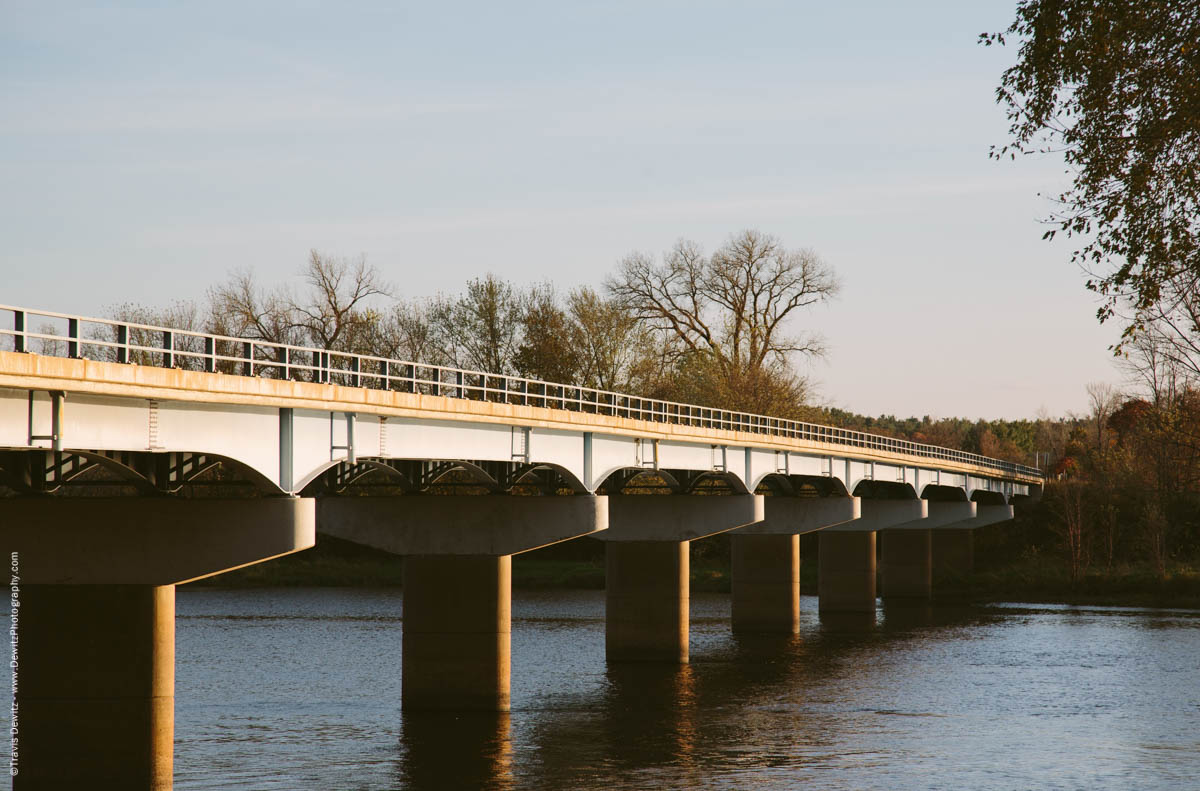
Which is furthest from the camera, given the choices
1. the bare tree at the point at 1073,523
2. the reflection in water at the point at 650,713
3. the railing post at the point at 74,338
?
the bare tree at the point at 1073,523

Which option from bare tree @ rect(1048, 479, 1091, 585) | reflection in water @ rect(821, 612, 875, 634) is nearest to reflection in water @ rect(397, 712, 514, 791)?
→ reflection in water @ rect(821, 612, 875, 634)

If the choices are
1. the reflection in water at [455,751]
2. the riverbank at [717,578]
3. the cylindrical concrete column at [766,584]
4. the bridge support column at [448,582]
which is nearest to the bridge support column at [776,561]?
the cylindrical concrete column at [766,584]

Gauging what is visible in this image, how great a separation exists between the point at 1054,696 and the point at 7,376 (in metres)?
31.1

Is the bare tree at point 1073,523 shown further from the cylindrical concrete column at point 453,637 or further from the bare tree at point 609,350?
the cylindrical concrete column at point 453,637

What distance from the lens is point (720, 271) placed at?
88.6m

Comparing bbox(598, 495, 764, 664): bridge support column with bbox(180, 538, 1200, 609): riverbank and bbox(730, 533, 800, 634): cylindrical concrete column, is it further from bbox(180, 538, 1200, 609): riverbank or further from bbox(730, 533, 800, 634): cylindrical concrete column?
bbox(180, 538, 1200, 609): riverbank

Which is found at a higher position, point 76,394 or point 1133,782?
point 76,394

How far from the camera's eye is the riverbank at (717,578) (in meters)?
80.5

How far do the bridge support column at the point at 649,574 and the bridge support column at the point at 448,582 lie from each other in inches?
493

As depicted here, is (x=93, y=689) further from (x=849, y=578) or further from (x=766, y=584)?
(x=849, y=578)

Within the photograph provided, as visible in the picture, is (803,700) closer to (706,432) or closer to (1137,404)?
(706,432)

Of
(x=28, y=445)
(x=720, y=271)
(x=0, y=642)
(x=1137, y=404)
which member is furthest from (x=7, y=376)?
(x=1137, y=404)

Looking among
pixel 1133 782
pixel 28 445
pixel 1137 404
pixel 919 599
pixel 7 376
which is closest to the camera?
pixel 7 376

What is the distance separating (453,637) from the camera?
3666 centimetres
